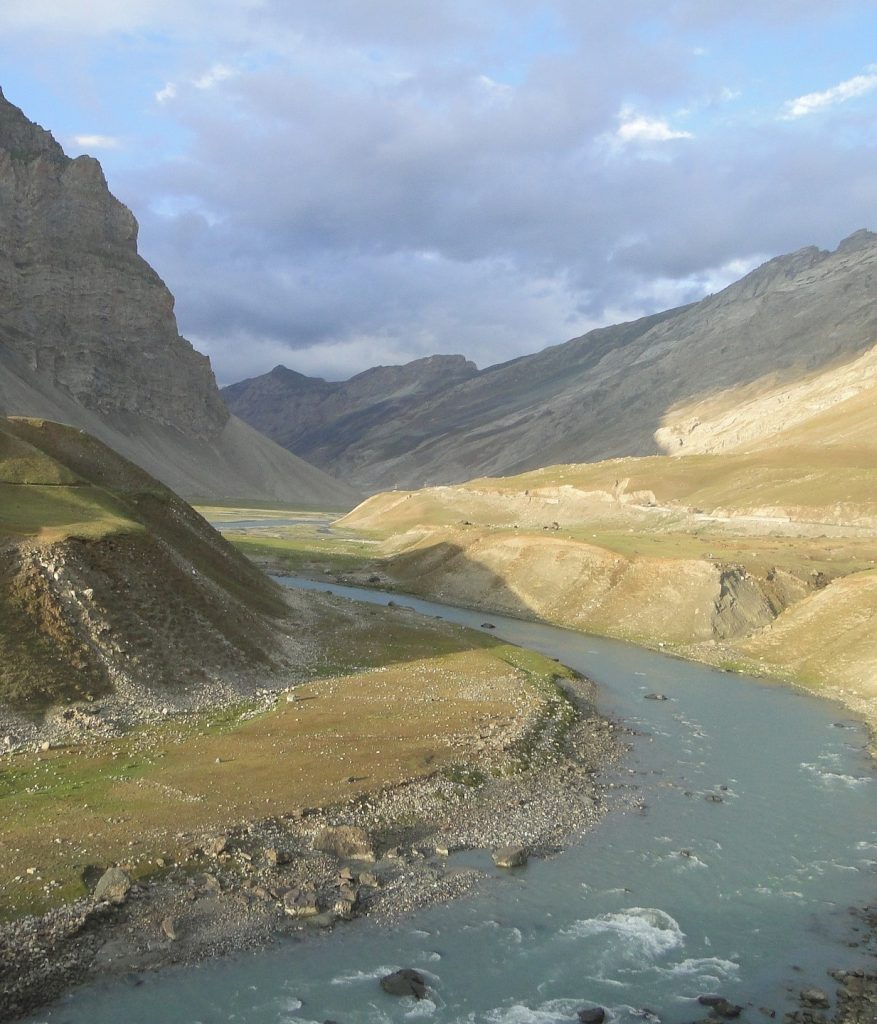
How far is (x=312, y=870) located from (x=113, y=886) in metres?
5.55

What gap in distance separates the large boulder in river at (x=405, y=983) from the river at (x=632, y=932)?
0.25 metres

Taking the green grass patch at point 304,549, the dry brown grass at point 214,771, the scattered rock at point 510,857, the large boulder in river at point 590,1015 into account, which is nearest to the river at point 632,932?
the large boulder in river at point 590,1015

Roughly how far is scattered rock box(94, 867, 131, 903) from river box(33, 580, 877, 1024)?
332 centimetres

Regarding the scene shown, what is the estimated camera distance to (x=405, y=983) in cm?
2122

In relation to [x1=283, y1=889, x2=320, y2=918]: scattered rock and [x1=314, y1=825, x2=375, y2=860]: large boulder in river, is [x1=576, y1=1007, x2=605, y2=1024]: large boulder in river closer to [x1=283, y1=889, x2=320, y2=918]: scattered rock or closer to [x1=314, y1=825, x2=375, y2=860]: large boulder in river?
[x1=283, y1=889, x2=320, y2=918]: scattered rock

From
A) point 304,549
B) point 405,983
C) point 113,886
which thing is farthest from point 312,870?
point 304,549

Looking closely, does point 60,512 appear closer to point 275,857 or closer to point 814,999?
point 275,857

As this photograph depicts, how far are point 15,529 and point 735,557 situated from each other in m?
59.6

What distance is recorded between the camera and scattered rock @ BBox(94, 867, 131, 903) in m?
23.3

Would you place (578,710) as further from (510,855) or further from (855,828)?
(510,855)

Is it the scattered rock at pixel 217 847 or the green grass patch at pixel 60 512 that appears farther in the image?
the green grass patch at pixel 60 512

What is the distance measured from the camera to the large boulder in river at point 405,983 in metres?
21.0

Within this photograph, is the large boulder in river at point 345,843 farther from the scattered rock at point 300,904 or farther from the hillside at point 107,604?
the hillside at point 107,604

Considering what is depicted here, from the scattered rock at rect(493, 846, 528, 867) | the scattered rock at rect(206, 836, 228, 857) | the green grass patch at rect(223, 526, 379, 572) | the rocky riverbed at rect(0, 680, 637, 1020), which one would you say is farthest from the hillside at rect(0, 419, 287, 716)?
the green grass patch at rect(223, 526, 379, 572)
